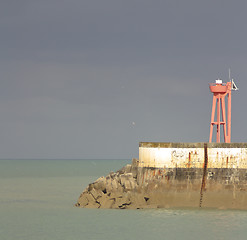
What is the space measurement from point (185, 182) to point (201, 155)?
2.11 metres

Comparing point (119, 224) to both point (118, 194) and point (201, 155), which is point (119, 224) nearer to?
point (118, 194)

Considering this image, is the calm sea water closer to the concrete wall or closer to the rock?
the rock

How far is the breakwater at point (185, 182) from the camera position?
42.4 meters

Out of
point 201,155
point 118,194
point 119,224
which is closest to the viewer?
point 119,224

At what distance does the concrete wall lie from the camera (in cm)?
4284

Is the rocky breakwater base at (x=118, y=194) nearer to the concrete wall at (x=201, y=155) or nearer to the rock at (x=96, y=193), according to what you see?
the rock at (x=96, y=193)

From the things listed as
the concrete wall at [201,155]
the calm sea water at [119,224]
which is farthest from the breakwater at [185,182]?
the calm sea water at [119,224]

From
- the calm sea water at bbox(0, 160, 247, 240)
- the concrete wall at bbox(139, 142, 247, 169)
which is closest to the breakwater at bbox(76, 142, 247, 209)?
the concrete wall at bbox(139, 142, 247, 169)

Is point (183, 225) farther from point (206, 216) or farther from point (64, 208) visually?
point (64, 208)

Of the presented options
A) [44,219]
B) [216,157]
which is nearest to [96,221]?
[44,219]

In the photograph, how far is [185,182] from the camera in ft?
140

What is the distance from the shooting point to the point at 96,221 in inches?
1554

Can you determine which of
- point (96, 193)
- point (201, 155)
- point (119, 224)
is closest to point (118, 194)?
point (96, 193)

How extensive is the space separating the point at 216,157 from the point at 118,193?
692 cm
